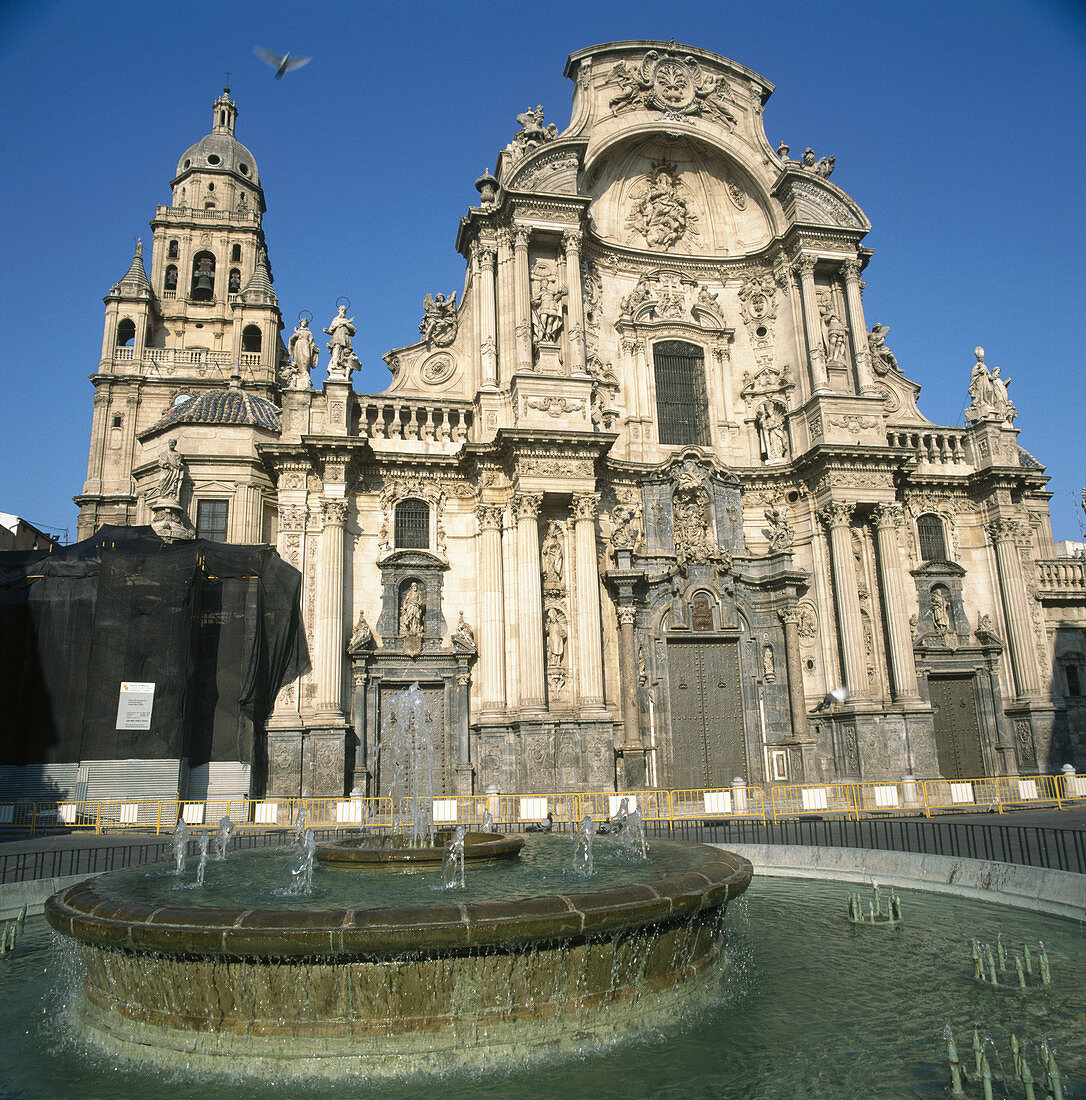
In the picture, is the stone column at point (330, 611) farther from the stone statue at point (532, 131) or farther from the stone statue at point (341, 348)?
the stone statue at point (532, 131)

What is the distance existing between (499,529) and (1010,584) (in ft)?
54.9

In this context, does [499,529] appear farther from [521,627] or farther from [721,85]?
[721,85]

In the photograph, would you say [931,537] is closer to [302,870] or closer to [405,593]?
[405,593]

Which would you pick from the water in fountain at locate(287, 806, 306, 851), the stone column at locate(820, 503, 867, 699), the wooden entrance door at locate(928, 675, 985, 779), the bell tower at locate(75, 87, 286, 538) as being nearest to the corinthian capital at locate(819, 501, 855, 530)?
the stone column at locate(820, 503, 867, 699)

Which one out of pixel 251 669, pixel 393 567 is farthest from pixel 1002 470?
pixel 251 669

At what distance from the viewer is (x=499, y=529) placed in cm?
2402

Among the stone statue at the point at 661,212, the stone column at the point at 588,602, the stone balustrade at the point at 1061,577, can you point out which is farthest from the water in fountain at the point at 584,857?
the stone balustrade at the point at 1061,577

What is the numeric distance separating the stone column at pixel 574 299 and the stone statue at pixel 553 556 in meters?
4.84

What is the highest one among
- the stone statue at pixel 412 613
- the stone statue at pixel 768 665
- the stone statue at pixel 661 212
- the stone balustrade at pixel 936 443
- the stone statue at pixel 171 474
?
the stone statue at pixel 661 212

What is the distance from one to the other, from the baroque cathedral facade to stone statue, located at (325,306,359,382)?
0.09 meters

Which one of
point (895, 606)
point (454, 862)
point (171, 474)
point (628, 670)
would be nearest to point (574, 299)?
point (628, 670)

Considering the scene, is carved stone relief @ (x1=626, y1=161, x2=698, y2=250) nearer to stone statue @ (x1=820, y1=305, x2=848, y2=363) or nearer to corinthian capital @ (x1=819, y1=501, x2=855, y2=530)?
stone statue @ (x1=820, y1=305, x2=848, y2=363)

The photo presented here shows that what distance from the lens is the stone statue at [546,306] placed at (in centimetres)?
2533

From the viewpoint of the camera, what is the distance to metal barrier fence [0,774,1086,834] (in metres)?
19.6
